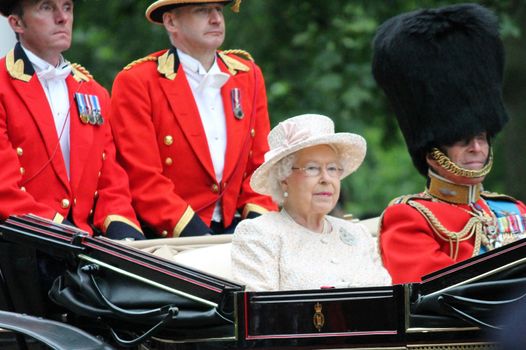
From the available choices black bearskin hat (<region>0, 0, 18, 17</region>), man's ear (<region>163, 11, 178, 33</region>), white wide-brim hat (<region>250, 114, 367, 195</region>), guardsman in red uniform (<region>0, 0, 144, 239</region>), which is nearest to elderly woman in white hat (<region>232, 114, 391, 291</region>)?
white wide-brim hat (<region>250, 114, 367, 195</region>)

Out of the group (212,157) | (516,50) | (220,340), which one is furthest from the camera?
(516,50)

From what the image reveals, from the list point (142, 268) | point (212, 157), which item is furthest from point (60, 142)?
point (142, 268)

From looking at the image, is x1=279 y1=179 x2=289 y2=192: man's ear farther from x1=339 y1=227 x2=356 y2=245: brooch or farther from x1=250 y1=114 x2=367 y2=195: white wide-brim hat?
x1=339 y1=227 x2=356 y2=245: brooch

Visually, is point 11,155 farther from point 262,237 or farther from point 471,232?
point 471,232

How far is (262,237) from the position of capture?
18.0ft

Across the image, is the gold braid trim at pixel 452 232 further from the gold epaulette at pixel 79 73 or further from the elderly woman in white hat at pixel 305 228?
the gold epaulette at pixel 79 73

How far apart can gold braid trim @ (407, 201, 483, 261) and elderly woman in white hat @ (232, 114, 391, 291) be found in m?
0.31

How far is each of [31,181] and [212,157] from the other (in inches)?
36.2

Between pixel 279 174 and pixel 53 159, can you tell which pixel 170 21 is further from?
pixel 279 174

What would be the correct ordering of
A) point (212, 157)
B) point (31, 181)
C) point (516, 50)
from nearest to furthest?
1. point (31, 181)
2. point (212, 157)
3. point (516, 50)

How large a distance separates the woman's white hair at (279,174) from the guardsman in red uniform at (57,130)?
86 centimetres

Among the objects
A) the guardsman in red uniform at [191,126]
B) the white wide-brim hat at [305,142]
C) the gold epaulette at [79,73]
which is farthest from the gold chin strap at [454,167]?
the gold epaulette at [79,73]

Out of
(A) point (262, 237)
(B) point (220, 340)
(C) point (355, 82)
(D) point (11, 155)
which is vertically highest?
(C) point (355, 82)

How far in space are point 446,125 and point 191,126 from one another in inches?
51.5
